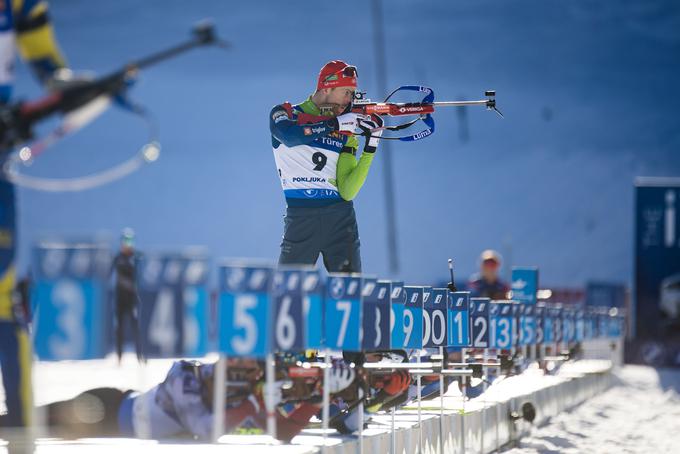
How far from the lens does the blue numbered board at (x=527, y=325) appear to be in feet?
37.4

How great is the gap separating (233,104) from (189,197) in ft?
22.8

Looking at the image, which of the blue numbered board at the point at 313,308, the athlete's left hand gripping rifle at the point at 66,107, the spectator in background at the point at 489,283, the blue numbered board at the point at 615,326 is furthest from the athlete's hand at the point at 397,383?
the blue numbered board at the point at 615,326

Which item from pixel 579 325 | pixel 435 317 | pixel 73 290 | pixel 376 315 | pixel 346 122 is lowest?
pixel 579 325

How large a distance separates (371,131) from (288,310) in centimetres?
226

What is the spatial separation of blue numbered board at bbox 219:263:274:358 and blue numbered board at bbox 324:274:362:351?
0.82 meters

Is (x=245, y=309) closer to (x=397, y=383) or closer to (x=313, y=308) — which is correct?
(x=313, y=308)

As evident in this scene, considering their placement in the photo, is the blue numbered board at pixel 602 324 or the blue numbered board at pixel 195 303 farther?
the blue numbered board at pixel 602 324

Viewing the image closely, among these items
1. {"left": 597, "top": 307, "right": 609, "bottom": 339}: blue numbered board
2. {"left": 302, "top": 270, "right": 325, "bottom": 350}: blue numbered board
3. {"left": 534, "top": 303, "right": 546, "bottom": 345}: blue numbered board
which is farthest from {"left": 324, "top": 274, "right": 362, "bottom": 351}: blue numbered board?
{"left": 597, "top": 307, "right": 609, "bottom": 339}: blue numbered board

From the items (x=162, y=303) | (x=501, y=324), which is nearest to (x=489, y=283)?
(x=501, y=324)

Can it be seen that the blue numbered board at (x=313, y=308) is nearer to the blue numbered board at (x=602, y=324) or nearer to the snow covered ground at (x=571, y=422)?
the snow covered ground at (x=571, y=422)

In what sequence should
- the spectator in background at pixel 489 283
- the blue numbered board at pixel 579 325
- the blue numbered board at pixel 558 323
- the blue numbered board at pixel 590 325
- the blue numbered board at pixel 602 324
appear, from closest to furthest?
1. the blue numbered board at pixel 558 323
2. the spectator in background at pixel 489 283
3. the blue numbered board at pixel 579 325
4. the blue numbered board at pixel 590 325
5. the blue numbered board at pixel 602 324

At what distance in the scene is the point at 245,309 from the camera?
206 inches

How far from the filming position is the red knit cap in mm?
7688

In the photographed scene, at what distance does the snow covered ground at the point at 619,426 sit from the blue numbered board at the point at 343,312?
4181 millimetres
